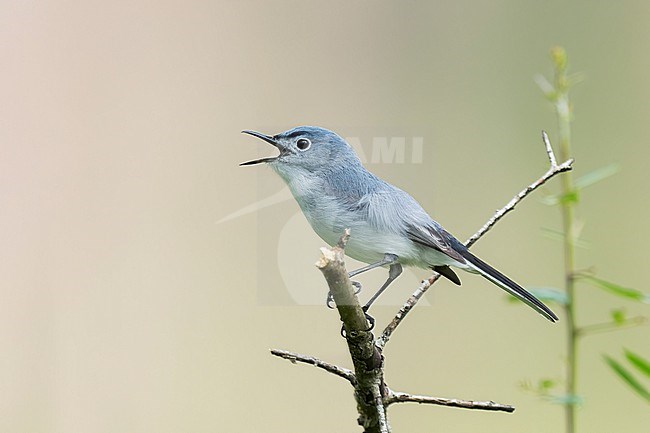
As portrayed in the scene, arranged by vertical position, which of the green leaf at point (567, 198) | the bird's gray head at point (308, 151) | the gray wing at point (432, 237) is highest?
the bird's gray head at point (308, 151)

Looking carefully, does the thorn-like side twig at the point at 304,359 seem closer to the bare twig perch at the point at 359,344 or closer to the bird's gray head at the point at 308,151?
the bare twig perch at the point at 359,344

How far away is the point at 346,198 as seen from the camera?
77 cm

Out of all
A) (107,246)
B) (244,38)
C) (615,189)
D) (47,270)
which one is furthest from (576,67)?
(47,270)

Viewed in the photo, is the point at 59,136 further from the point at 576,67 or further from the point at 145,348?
the point at 576,67

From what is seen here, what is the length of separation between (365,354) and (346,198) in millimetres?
148

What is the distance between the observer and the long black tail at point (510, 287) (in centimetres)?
83

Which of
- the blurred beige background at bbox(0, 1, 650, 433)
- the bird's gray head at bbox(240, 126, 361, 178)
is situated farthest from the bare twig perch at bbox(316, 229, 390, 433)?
the blurred beige background at bbox(0, 1, 650, 433)

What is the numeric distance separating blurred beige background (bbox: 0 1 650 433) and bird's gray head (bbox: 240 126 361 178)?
2.99 ft

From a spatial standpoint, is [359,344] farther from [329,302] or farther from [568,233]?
[568,233]

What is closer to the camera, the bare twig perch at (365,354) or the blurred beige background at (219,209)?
the bare twig perch at (365,354)

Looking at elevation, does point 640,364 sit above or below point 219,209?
below

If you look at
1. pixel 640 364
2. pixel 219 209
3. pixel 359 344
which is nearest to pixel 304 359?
pixel 359 344

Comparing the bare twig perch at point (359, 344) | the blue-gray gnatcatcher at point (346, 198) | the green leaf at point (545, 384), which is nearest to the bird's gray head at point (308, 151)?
the blue-gray gnatcatcher at point (346, 198)

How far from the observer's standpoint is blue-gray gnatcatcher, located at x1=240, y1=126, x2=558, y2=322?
769 mm
